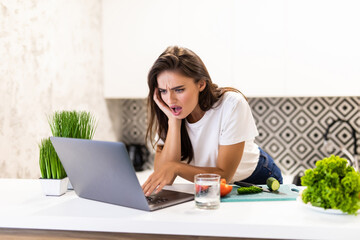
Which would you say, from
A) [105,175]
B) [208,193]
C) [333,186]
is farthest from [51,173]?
[333,186]

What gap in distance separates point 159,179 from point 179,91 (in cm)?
49

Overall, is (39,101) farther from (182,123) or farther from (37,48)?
(182,123)

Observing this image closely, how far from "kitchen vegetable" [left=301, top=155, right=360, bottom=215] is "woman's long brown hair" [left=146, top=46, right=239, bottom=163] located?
Answer: 77 cm

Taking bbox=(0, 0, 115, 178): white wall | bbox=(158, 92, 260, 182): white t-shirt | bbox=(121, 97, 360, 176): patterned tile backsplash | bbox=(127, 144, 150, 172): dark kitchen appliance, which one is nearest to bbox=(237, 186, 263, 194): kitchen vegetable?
bbox=(158, 92, 260, 182): white t-shirt

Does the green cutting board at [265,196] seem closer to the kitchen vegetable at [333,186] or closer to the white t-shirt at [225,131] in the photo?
the kitchen vegetable at [333,186]

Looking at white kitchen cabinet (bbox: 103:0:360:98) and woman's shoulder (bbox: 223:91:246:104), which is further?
white kitchen cabinet (bbox: 103:0:360:98)

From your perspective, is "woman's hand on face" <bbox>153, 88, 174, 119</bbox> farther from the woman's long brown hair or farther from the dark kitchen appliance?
the dark kitchen appliance

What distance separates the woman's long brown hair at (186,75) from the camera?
1.83 metres

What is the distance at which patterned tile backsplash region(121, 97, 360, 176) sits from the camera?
3301 mm

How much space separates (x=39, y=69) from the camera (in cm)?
259

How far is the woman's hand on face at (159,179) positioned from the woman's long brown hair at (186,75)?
1.34 feet

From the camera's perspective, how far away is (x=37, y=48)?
2566 mm

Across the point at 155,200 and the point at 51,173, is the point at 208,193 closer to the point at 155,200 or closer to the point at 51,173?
the point at 155,200

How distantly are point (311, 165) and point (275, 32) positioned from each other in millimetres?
1138
